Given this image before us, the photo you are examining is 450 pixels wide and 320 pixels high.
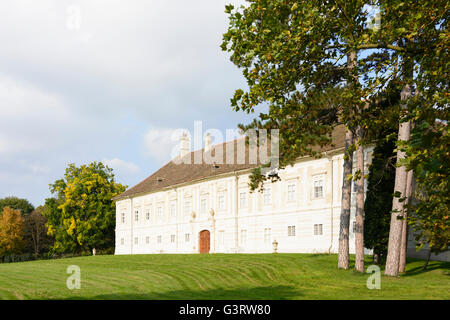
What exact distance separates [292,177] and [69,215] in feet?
118

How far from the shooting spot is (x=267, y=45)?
1049cm

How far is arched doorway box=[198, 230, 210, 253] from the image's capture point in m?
44.8

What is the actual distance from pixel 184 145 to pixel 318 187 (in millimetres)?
30112

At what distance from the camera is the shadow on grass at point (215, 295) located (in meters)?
14.7

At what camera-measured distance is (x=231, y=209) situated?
138 feet

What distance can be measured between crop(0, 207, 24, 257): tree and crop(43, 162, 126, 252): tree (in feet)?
24.9

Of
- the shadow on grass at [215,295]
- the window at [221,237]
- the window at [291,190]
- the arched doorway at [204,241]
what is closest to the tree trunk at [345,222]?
the shadow on grass at [215,295]

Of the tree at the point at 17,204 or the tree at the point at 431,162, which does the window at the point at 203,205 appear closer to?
the tree at the point at 431,162

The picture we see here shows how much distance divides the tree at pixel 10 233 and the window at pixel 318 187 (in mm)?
50938

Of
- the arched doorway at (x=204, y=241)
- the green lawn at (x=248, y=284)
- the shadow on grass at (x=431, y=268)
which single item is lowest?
the arched doorway at (x=204, y=241)

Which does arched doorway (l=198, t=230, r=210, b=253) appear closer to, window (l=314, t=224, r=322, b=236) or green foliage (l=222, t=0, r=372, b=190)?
window (l=314, t=224, r=322, b=236)

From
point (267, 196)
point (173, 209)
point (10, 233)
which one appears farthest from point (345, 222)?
point (10, 233)

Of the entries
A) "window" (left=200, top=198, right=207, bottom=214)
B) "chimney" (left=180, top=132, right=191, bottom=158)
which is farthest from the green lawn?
"chimney" (left=180, top=132, right=191, bottom=158)
